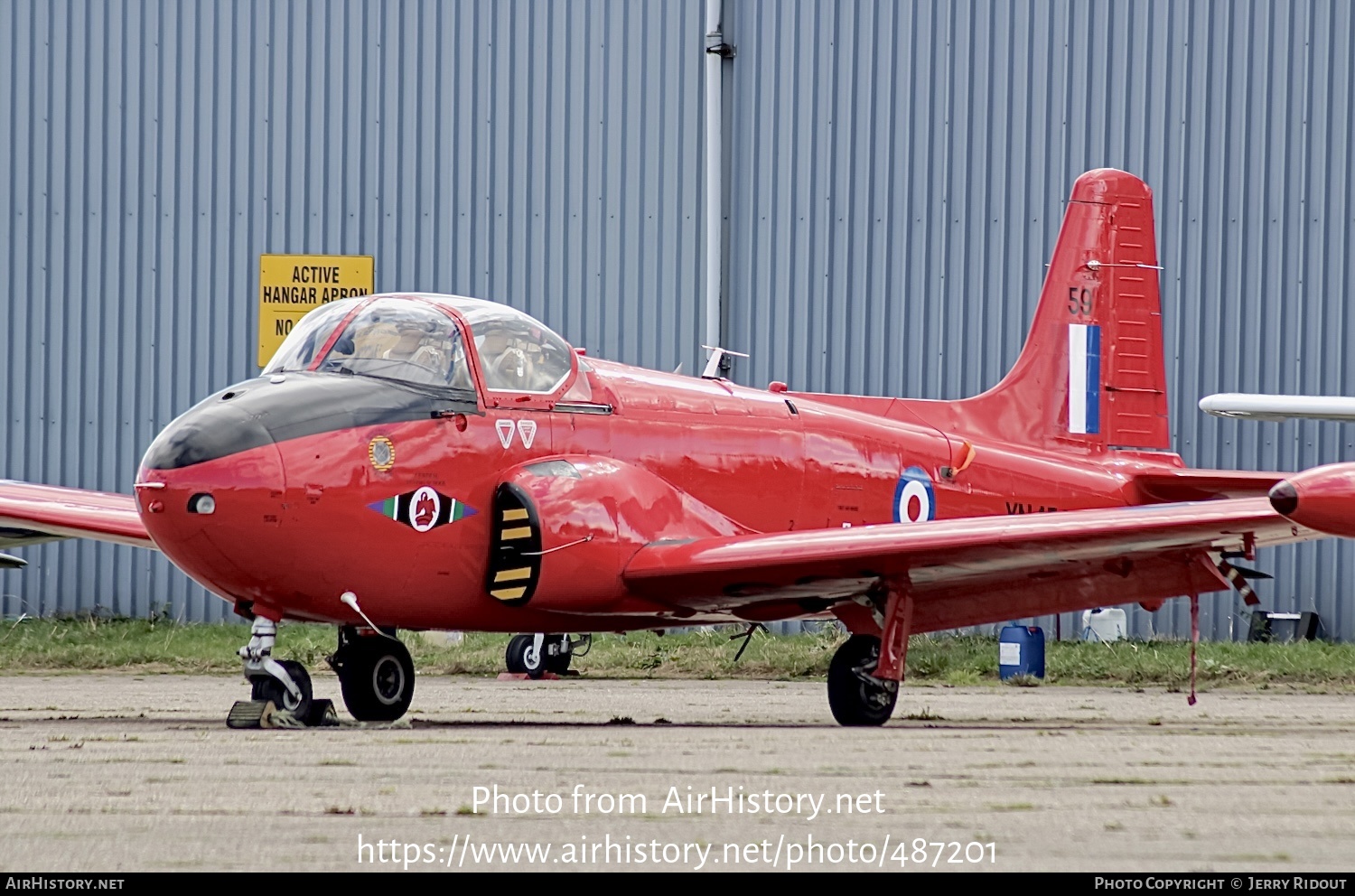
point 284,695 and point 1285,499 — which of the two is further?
point 284,695

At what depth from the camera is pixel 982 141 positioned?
19.2 metres

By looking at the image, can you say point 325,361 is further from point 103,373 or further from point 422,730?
point 103,373

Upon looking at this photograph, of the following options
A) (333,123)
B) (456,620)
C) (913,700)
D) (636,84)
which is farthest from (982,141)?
(456,620)

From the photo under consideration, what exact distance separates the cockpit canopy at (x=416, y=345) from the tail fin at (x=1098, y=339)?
193 inches

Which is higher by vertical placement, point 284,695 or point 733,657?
point 284,695

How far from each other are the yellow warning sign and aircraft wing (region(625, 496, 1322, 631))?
10.4 m

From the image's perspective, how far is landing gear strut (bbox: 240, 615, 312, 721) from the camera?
28.8 feet

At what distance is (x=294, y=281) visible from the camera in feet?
64.6

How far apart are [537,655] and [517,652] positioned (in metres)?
0.18

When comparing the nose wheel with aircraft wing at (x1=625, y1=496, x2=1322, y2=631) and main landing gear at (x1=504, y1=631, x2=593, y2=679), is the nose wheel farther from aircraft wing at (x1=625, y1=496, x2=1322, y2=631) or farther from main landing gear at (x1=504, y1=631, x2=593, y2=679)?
main landing gear at (x1=504, y1=631, x2=593, y2=679)

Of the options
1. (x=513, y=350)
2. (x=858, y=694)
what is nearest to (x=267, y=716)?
(x=513, y=350)

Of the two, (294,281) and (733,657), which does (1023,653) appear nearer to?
(733,657)

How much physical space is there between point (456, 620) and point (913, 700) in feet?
13.2

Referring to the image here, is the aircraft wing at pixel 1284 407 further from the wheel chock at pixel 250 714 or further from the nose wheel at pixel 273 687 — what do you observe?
the wheel chock at pixel 250 714
